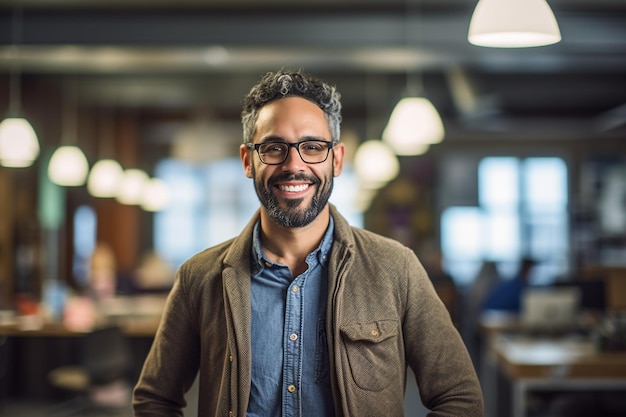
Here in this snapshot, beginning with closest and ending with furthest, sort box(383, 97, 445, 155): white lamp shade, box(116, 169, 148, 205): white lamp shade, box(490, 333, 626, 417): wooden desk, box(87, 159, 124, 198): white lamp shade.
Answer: box(490, 333, 626, 417): wooden desk
box(383, 97, 445, 155): white lamp shade
box(87, 159, 124, 198): white lamp shade
box(116, 169, 148, 205): white lamp shade

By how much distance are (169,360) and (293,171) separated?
0.59 metres

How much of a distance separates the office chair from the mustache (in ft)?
16.7

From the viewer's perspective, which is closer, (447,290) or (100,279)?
(447,290)

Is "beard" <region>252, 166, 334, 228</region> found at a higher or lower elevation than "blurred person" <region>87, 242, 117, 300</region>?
higher

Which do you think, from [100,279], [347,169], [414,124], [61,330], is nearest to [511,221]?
[347,169]

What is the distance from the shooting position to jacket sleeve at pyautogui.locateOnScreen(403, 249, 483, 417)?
212 cm

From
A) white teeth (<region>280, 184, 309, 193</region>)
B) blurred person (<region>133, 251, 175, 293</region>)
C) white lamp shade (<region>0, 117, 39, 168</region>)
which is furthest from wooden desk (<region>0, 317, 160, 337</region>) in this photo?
white teeth (<region>280, 184, 309, 193</region>)

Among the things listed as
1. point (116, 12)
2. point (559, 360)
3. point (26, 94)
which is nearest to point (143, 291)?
point (26, 94)

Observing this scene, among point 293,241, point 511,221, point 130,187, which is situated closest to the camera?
point 293,241

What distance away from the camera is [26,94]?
34.7 feet

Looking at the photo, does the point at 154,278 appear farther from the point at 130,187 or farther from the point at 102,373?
the point at 102,373

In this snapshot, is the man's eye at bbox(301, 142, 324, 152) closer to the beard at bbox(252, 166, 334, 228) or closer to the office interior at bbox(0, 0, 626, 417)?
the beard at bbox(252, 166, 334, 228)

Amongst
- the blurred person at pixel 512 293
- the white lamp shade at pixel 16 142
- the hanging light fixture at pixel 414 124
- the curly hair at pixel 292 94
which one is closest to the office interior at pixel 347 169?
the blurred person at pixel 512 293

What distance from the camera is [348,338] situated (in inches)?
82.6
